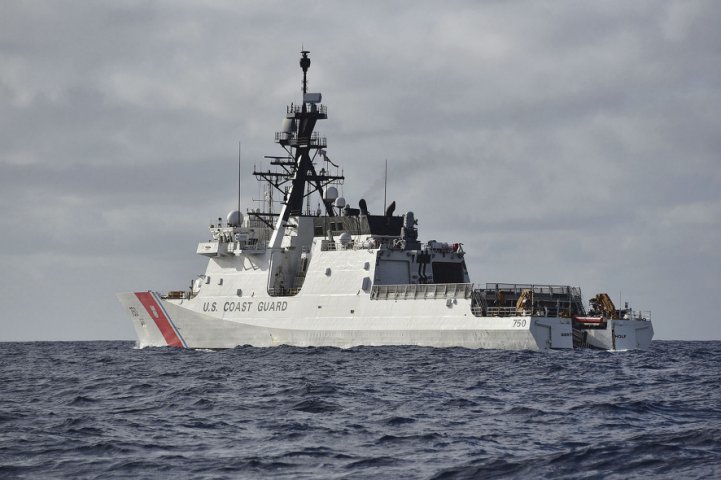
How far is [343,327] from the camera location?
139 feet

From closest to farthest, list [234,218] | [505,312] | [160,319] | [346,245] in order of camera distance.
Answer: [505,312], [346,245], [234,218], [160,319]

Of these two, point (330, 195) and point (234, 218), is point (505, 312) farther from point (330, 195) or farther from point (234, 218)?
point (234, 218)

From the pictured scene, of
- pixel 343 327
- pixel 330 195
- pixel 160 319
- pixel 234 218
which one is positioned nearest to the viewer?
pixel 343 327

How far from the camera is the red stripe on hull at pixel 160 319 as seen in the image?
4938 centimetres

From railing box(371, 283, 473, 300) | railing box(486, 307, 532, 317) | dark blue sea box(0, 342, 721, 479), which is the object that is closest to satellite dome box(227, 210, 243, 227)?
railing box(371, 283, 473, 300)

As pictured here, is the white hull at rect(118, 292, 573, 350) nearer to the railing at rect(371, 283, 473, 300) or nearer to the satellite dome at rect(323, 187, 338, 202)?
the railing at rect(371, 283, 473, 300)

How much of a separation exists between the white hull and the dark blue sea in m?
5.54

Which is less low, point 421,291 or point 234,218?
point 234,218

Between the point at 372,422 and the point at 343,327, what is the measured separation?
77.7 ft

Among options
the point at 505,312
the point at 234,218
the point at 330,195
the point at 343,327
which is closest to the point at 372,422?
the point at 505,312

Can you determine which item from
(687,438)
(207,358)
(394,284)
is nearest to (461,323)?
(394,284)

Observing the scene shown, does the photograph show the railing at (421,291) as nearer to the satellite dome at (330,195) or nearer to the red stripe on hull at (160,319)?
the satellite dome at (330,195)

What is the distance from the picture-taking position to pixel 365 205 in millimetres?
46438

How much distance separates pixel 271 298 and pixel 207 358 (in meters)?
6.35
